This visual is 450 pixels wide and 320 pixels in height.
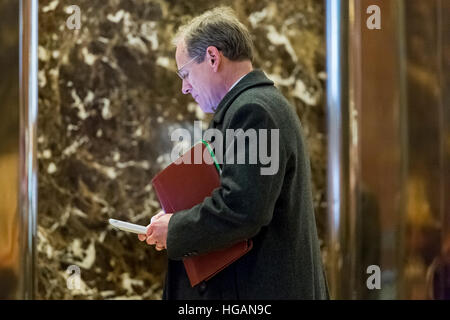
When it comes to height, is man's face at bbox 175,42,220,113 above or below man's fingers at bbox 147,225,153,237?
above

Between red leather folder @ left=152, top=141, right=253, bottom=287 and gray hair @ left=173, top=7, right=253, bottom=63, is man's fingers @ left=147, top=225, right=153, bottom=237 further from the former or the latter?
gray hair @ left=173, top=7, right=253, bottom=63

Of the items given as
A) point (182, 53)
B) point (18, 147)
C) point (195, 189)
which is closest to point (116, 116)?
point (18, 147)

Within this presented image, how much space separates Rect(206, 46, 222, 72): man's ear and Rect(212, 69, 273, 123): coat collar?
101 mm

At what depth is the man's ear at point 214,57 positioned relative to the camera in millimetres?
2006

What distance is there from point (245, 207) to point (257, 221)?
0.06 m

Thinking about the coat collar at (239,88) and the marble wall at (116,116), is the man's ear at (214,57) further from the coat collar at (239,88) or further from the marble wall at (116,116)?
the marble wall at (116,116)

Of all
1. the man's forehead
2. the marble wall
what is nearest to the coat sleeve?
the man's forehead

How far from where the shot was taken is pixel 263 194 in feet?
5.72

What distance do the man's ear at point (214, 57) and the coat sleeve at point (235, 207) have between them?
0.26 metres

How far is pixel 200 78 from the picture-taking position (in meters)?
2.06

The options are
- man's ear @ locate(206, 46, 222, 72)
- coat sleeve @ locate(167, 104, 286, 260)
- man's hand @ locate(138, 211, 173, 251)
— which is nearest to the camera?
coat sleeve @ locate(167, 104, 286, 260)

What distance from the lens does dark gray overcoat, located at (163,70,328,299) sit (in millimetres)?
1749

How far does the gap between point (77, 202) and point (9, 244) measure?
1.35 ft

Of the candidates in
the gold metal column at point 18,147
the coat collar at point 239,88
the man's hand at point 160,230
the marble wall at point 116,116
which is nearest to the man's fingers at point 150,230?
the man's hand at point 160,230
